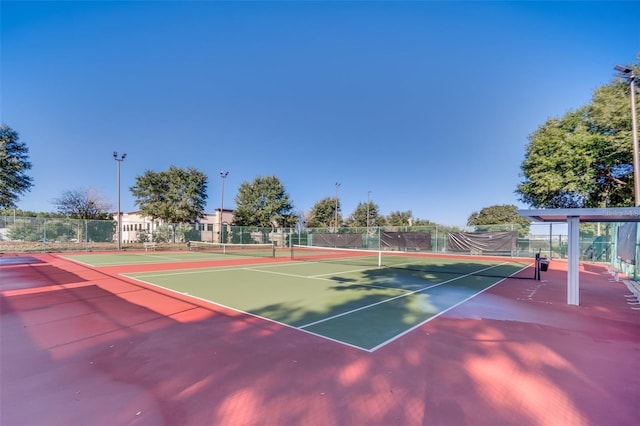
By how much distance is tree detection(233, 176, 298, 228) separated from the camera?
45.8 meters

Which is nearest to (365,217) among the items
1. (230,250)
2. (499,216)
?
(499,216)

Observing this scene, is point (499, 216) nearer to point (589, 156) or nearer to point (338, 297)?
point (589, 156)

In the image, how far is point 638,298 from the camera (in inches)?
354

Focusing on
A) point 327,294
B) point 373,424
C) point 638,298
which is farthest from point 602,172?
point 373,424

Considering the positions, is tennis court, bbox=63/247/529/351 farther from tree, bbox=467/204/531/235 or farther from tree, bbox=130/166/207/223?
tree, bbox=467/204/531/235

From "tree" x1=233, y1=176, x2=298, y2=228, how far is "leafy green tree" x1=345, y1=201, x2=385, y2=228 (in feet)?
58.0

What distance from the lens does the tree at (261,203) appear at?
4575 centimetres

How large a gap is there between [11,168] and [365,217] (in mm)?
49257

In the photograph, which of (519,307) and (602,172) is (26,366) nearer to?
(519,307)

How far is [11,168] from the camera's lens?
26109 mm

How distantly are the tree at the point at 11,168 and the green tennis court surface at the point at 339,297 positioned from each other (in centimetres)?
2414

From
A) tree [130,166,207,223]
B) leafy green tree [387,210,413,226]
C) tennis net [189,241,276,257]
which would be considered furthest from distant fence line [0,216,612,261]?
leafy green tree [387,210,413,226]

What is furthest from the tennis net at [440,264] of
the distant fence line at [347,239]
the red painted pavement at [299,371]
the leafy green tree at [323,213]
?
the leafy green tree at [323,213]

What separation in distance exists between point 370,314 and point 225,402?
164 inches
